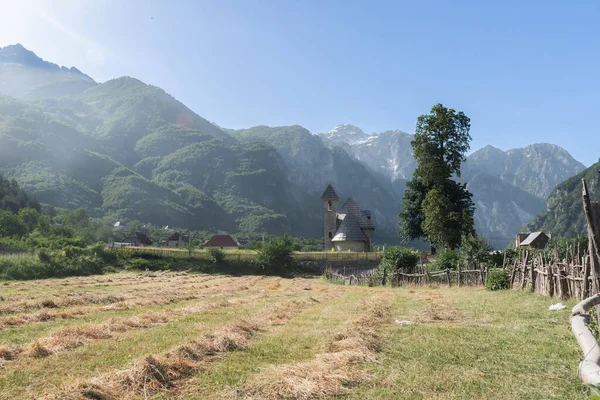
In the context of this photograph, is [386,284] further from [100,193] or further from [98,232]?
[100,193]

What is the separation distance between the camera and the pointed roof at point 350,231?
62.2 meters

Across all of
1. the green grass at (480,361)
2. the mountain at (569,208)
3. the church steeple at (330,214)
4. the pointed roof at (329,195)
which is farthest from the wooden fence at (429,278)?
the mountain at (569,208)

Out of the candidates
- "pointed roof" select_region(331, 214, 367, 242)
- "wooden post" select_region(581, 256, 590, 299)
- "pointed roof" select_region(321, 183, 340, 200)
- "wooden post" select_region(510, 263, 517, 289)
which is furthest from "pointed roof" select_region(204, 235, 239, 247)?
"wooden post" select_region(581, 256, 590, 299)

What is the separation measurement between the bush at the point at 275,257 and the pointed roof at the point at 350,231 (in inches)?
394

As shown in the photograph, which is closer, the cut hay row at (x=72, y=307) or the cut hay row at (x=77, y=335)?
the cut hay row at (x=77, y=335)

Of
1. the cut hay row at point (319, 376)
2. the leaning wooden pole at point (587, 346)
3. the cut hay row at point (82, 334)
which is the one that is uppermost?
the leaning wooden pole at point (587, 346)

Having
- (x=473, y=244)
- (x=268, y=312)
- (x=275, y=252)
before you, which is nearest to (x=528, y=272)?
(x=473, y=244)

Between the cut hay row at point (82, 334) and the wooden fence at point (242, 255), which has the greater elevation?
the cut hay row at point (82, 334)

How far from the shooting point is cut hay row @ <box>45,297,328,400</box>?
19.3 feet

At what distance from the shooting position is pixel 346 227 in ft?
208

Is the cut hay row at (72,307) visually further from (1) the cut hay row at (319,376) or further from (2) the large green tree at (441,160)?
(2) the large green tree at (441,160)

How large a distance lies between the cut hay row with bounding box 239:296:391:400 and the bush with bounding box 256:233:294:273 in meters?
46.4

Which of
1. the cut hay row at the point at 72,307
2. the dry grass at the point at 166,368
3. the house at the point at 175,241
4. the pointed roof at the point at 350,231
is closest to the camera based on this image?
the dry grass at the point at 166,368

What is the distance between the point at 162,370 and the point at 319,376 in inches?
100
